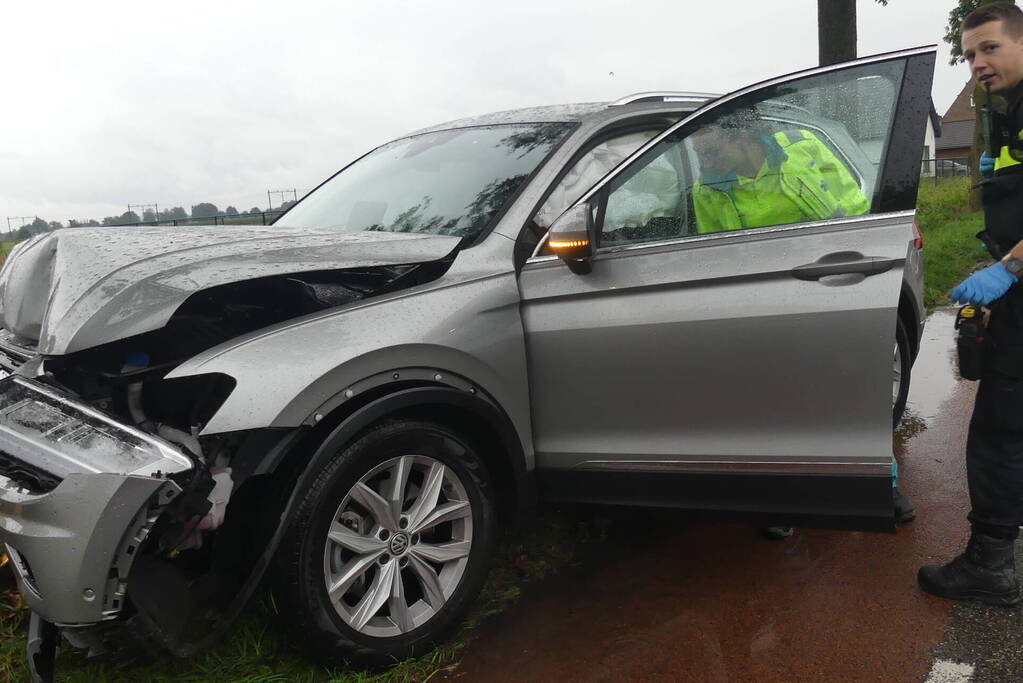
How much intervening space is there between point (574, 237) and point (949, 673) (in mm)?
1843

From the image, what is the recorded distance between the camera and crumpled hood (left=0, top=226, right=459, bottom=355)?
247 centimetres

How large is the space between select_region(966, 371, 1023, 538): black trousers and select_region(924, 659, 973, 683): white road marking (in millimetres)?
644

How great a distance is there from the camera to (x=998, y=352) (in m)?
2.98

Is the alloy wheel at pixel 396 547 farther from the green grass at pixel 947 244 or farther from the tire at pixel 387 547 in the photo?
the green grass at pixel 947 244

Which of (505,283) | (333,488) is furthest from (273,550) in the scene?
(505,283)

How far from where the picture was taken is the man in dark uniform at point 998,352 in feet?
9.37

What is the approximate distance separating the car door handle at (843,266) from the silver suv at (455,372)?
10 mm

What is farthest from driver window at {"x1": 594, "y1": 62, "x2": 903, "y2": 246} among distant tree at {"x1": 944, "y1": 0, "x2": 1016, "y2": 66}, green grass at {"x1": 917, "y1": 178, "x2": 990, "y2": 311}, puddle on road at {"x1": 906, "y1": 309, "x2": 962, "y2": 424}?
distant tree at {"x1": 944, "y1": 0, "x2": 1016, "y2": 66}

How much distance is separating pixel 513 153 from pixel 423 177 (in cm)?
47

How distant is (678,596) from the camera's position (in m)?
3.27

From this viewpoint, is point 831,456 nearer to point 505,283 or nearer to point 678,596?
point 678,596

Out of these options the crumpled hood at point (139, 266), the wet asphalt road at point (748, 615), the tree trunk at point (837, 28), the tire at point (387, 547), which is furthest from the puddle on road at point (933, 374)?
the crumpled hood at point (139, 266)

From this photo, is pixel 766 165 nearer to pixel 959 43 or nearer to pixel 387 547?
pixel 387 547

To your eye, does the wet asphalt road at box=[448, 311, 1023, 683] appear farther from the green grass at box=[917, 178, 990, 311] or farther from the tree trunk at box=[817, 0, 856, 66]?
the tree trunk at box=[817, 0, 856, 66]
